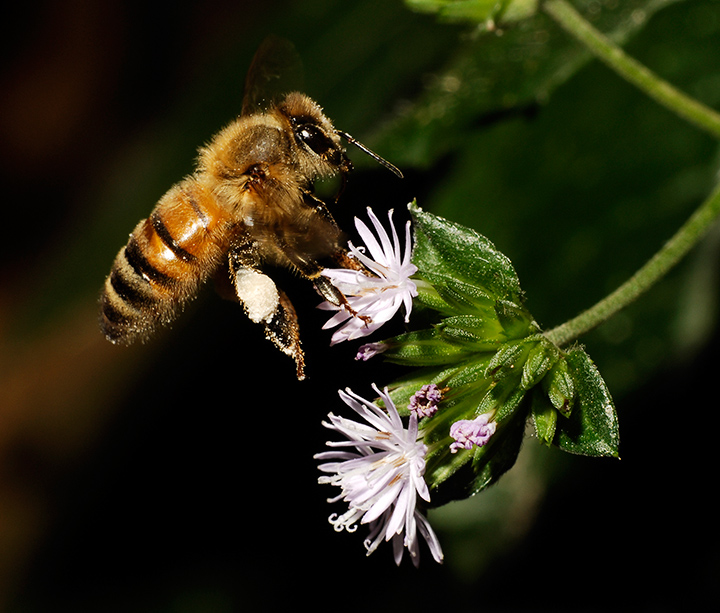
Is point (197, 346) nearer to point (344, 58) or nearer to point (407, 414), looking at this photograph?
point (344, 58)

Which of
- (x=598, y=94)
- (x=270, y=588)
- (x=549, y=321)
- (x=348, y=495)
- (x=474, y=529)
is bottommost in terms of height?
(x=270, y=588)

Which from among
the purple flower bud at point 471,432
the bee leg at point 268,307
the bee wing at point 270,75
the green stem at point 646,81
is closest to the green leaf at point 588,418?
Result: the purple flower bud at point 471,432

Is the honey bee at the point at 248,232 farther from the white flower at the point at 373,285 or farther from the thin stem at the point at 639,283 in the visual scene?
the thin stem at the point at 639,283

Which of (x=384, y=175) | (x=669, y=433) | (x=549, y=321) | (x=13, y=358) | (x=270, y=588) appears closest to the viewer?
(x=384, y=175)

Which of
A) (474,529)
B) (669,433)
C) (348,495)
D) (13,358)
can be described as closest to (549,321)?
(669,433)

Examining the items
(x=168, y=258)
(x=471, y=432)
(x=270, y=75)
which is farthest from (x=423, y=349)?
(x=270, y=75)

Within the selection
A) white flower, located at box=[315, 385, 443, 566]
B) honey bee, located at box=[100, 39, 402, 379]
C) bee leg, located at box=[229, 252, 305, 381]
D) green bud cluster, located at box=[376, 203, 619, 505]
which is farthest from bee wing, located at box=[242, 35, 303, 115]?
white flower, located at box=[315, 385, 443, 566]

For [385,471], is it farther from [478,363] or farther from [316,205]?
[316,205]
